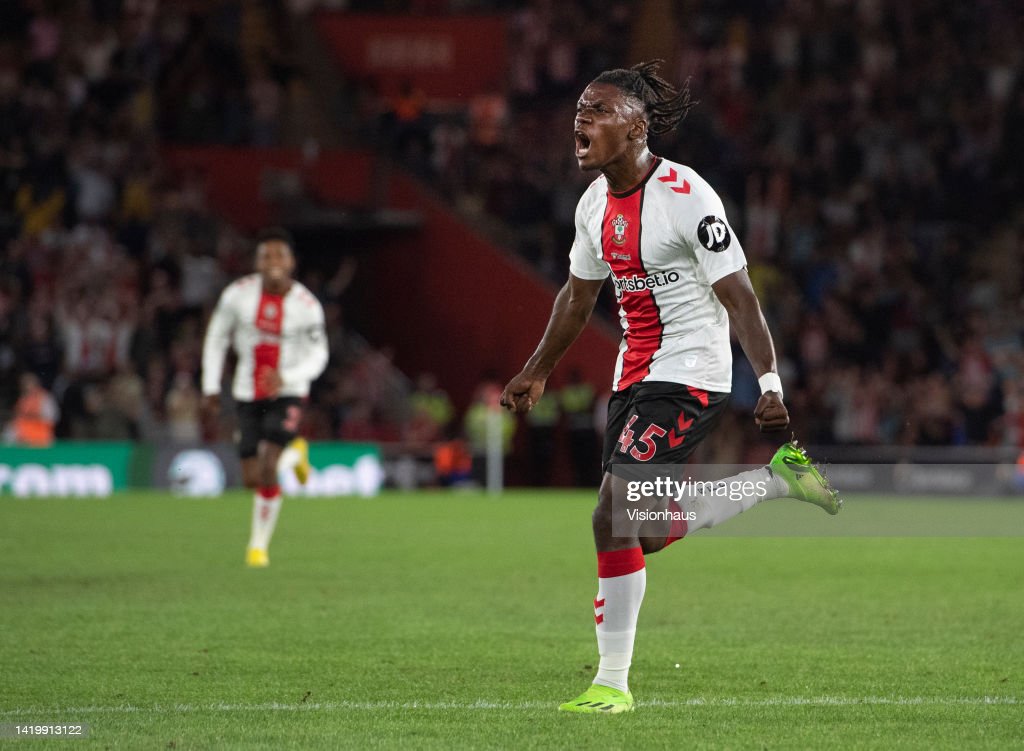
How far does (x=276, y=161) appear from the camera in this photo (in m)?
28.2

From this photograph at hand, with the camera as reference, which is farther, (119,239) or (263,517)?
(119,239)

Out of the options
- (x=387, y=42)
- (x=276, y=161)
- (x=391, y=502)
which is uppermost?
(x=387, y=42)

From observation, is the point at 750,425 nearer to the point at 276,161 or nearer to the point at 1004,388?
the point at 1004,388

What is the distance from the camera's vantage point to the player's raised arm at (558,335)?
7.17 metres

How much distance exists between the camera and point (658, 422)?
22.1 ft

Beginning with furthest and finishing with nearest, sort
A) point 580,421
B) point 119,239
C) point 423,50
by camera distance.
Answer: point 423,50
point 580,421
point 119,239

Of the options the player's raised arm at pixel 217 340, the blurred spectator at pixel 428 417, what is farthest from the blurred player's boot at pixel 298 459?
the blurred spectator at pixel 428 417

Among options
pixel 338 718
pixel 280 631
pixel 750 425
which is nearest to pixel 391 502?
pixel 750 425

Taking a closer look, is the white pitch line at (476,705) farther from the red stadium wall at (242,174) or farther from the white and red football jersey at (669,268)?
the red stadium wall at (242,174)

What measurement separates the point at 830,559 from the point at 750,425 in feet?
38.3

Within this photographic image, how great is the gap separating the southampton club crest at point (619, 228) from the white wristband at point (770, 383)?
842 mm

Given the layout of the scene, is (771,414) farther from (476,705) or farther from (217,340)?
(217,340)

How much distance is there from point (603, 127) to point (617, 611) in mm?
1895

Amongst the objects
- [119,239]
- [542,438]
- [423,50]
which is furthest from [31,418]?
[423,50]
